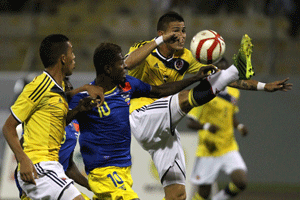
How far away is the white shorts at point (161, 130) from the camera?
4541mm

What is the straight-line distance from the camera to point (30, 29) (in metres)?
9.09

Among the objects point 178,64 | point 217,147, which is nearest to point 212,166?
point 217,147

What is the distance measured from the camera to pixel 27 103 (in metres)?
3.91

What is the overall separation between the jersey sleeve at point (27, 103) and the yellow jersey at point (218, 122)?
14.3 ft

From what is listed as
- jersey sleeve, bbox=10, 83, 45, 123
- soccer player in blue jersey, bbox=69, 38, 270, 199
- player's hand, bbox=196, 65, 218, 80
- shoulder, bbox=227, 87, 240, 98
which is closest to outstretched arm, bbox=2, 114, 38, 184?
jersey sleeve, bbox=10, 83, 45, 123

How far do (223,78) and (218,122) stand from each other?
3851 mm

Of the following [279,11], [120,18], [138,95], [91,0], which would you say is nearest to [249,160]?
[279,11]

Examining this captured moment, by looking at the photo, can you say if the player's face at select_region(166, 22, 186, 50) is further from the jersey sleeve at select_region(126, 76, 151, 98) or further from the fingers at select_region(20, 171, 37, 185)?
the fingers at select_region(20, 171, 37, 185)

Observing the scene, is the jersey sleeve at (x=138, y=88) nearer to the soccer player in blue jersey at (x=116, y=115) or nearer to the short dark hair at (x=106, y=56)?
the soccer player in blue jersey at (x=116, y=115)

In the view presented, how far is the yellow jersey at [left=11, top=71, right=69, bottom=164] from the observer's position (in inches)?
154

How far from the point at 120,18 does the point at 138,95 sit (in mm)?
5115

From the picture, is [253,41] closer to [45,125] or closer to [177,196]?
[177,196]

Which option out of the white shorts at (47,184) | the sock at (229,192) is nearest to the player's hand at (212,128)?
the sock at (229,192)

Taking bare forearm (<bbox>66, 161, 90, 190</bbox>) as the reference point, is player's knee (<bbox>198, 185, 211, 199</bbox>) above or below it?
below
